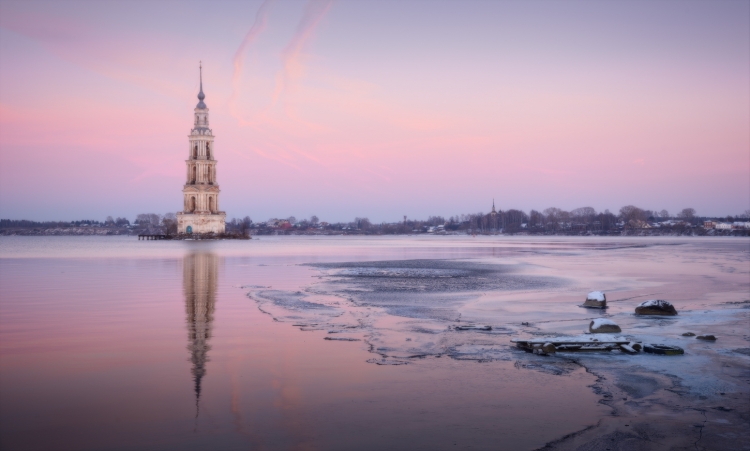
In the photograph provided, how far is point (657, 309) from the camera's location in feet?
68.8

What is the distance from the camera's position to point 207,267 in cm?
4597

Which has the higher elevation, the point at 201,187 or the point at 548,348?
the point at 201,187

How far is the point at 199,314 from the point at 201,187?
435 ft

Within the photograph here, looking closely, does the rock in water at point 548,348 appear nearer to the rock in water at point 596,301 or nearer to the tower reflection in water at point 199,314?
the tower reflection in water at point 199,314

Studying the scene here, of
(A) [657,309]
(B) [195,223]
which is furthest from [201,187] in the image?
(A) [657,309]

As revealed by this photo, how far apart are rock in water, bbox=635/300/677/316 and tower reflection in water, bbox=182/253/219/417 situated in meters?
13.6

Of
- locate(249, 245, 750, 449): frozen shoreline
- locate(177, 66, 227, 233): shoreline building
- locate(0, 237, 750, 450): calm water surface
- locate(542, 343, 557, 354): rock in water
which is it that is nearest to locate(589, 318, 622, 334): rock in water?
locate(249, 245, 750, 449): frozen shoreline

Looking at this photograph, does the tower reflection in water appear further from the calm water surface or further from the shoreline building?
the shoreline building

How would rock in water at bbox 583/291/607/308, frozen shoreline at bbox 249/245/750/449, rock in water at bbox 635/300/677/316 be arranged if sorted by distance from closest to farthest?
frozen shoreline at bbox 249/245/750/449
rock in water at bbox 635/300/677/316
rock in water at bbox 583/291/607/308

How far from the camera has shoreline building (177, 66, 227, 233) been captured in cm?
14650

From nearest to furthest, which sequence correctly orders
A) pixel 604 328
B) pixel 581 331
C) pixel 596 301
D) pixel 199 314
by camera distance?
pixel 604 328 → pixel 581 331 → pixel 199 314 → pixel 596 301

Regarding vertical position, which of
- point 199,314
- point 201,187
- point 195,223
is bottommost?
point 199,314

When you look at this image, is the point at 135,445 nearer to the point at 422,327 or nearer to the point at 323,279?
the point at 422,327

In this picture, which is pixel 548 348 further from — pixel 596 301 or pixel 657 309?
pixel 596 301
